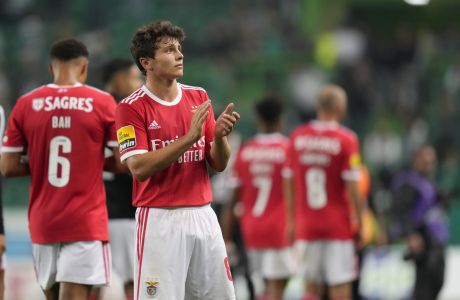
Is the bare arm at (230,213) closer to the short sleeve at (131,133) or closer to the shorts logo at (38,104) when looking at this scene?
the shorts logo at (38,104)

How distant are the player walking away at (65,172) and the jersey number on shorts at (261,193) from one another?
3931 millimetres

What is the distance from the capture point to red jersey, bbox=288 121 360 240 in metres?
9.93

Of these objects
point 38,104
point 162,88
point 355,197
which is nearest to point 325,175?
point 355,197

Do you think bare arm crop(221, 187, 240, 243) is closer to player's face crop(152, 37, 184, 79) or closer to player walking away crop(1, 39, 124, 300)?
player walking away crop(1, 39, 124, 300)

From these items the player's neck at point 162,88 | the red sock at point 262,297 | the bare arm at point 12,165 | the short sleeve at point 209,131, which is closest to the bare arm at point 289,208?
the red sock at point 262,297

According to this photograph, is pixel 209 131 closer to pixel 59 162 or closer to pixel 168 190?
pixel 168 190

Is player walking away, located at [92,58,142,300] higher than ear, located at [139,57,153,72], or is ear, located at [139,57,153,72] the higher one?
ear, located at [139,57,153,72]

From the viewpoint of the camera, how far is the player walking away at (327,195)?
32.7ft

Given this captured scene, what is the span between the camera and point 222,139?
19.3 ft

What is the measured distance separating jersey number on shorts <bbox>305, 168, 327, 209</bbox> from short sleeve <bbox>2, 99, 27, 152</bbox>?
377 centimetres

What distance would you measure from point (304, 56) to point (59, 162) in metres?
13.6

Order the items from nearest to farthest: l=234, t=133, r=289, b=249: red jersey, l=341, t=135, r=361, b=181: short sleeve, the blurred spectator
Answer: l=341, t=135, r=361, b=181: short sleeve, l=234, t=133, r=289, b=249: red jersey, the blurred spectator

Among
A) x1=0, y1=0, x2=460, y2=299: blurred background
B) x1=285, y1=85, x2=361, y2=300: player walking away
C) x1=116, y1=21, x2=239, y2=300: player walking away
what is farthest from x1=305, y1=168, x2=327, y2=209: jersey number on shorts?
x1=0, y1=0, x2=460, y2=299: blurred background

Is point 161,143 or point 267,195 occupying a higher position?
point 161,143
